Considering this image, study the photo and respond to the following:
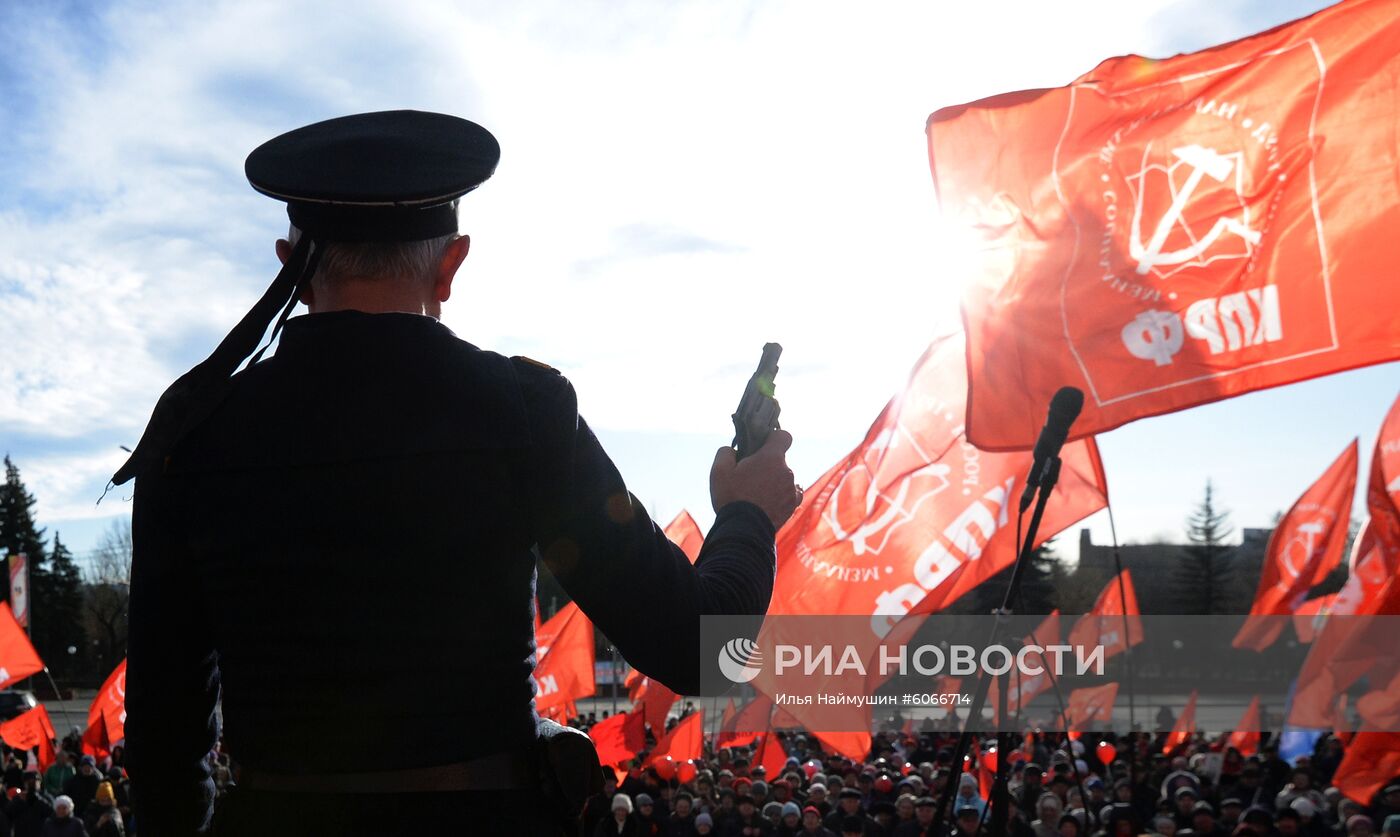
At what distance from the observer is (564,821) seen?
151 centimetres

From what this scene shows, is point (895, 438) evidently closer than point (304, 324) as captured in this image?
No

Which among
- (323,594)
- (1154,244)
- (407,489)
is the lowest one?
(323,594)

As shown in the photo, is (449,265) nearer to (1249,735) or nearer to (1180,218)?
(1180,218)

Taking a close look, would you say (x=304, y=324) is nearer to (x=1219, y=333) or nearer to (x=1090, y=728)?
(x=1219, y=333)

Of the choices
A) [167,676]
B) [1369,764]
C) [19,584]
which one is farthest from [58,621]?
[167,676]

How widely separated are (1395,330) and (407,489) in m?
5.32

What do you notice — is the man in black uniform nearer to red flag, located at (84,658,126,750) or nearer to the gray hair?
the gray hair

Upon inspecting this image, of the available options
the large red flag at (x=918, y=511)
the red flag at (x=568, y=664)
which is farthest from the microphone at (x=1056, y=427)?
the red flag at (x=568, y=664)

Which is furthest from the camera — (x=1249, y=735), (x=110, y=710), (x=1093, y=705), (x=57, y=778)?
(x=1093, y=705)

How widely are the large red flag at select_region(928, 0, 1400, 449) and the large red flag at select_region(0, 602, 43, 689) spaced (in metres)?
16.6

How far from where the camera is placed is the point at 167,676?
5.10 ft

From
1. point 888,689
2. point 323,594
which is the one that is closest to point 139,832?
point 323,594

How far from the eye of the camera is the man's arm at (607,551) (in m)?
1.48

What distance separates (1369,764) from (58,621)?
70.4m
